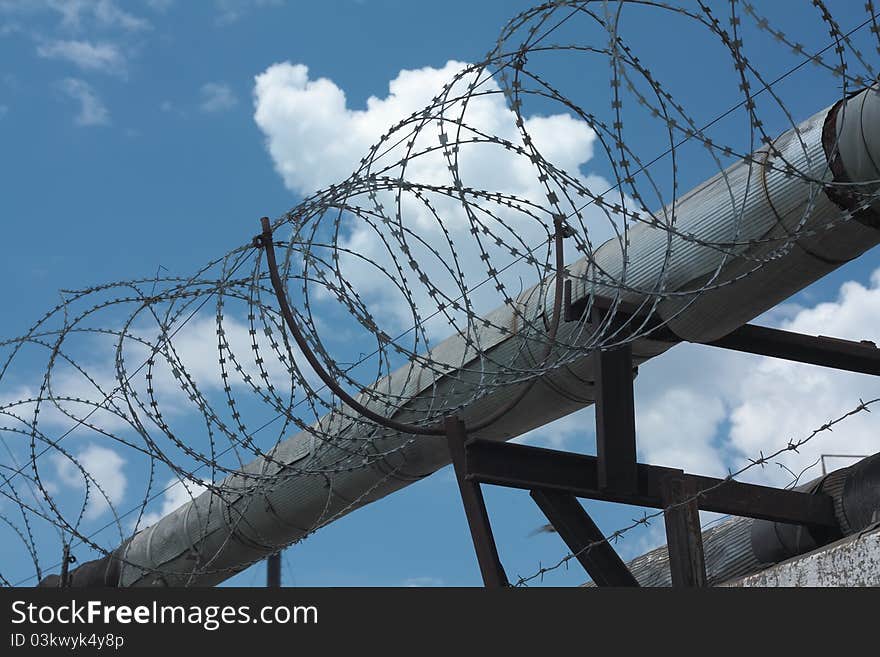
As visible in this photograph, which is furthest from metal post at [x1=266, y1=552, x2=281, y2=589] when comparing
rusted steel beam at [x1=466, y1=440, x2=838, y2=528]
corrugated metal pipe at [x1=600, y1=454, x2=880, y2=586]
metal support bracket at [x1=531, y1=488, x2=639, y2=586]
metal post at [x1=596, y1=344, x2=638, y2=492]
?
metal post at [x1=596, y1=344, x2=638, y2=492]

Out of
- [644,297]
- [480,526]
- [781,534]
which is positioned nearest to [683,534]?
[480,526]

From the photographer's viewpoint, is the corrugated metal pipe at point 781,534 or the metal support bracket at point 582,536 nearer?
the metal support bracket at point 582,536

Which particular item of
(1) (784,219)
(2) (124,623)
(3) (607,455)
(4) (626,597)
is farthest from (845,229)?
(2) (124,623)

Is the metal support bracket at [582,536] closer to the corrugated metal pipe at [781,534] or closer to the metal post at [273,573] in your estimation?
the corrugated metal pipe at [781,534]

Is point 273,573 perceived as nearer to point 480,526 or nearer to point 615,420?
point 480,526

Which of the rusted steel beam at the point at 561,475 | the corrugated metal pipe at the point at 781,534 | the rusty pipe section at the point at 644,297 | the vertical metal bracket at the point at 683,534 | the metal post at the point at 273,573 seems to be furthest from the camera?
the metal post at the point at 273,573

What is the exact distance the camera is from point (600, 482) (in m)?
6.89

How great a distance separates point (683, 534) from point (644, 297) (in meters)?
1.38

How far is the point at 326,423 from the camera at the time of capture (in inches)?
340

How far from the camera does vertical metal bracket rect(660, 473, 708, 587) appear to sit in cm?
702

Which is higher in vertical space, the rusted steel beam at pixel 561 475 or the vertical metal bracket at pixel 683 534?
the rusted steel beam at pixel 561 475

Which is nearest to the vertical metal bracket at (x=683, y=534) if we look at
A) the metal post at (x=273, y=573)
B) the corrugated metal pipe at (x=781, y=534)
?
the corrugated metal pipe at (x=781, y=534)

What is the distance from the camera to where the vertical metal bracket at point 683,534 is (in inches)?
276

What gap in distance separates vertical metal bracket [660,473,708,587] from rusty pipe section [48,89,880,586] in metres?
0.71
